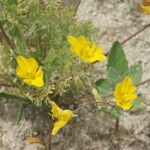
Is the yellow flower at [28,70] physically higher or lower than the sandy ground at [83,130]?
higher

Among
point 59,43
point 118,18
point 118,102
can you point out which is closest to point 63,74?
point 59,43

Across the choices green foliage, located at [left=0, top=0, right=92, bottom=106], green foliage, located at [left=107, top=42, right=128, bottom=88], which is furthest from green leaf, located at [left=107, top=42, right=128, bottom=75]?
green foliage, located at [left=0, top=0, right=92, bottom=106]

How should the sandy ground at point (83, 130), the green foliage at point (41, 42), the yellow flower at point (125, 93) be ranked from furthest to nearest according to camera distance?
the sandy ground at point (83, 130), the green foliage at point (41, 42), the yellow flower at point (125, 93)

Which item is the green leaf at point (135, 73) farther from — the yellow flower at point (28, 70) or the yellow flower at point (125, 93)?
the yellow flower at point (28, 70)

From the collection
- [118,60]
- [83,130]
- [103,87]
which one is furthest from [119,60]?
[83,130]

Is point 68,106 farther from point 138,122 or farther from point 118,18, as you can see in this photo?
point 118,18

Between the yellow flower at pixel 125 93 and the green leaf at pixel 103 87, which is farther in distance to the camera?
the green leaf at pixel 103 87

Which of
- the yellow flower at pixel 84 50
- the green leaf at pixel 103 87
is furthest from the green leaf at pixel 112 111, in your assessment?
the yellow flower at pixel 84 50

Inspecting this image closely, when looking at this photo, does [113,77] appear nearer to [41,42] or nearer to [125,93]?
[125,93]
